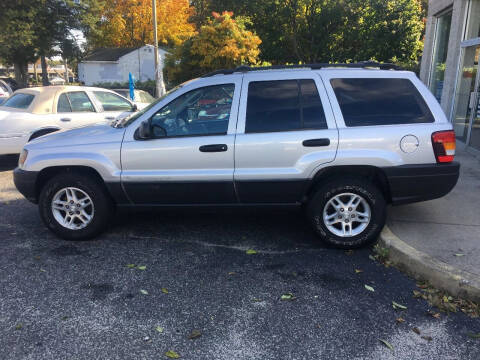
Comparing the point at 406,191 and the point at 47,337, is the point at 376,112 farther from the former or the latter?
the point at 47,337

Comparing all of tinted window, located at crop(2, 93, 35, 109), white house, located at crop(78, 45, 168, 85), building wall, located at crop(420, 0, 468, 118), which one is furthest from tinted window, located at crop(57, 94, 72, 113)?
white house, located at crop(78, 45, 168, 85)

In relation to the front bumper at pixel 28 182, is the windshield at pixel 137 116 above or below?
above

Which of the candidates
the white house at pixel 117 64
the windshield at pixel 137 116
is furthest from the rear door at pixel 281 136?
the white house at pixel 117 64

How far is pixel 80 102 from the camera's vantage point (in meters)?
8.79

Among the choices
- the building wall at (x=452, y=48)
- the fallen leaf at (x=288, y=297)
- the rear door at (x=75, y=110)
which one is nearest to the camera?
the fallen leaf at (x=288, y=297)

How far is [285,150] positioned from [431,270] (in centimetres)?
175

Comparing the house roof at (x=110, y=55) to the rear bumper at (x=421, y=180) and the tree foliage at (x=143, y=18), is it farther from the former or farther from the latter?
the rear bumper at (x=421, y=180)

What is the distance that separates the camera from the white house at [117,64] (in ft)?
153

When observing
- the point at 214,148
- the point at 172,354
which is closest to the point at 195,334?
the point at 172,354

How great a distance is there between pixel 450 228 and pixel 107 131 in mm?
3966

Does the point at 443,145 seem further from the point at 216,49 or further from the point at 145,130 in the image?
the point at 216,49

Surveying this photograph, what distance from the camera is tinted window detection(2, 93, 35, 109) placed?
842cm

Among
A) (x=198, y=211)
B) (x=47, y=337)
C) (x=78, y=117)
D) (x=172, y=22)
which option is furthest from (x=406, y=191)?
(x=172, y=22)

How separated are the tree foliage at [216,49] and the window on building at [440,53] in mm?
10352
